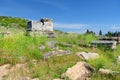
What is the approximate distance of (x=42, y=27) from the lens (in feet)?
58.9

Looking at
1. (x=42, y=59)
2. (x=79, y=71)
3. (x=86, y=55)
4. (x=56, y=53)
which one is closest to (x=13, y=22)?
(x=56, y=53)

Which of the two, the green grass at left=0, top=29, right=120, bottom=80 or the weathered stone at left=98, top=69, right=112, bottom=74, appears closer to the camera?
→ the weathered stone at left=98, top=69, right=112, bottom=74

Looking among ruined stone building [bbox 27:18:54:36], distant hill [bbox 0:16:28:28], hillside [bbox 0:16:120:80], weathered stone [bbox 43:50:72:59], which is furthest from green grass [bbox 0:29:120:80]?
distant hill [bbox 0:16:28:28]

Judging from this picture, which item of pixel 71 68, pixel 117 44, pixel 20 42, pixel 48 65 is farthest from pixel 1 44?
pixel 117 44

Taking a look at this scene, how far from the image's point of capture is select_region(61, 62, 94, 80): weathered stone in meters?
9.18

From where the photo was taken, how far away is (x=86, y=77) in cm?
927

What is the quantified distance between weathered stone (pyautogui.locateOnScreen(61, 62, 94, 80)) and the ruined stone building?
7867mm

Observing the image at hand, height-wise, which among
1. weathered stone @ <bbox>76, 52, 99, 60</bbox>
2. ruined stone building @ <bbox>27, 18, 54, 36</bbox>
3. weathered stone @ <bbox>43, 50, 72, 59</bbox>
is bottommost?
weathered stone @ <bbox>76, 52, 99, 60</bbox>

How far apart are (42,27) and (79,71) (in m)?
8.81

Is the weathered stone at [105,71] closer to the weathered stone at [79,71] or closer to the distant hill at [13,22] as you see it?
the weathered stone at [79,71]

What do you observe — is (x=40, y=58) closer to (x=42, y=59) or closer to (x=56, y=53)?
(x=42, y=59)

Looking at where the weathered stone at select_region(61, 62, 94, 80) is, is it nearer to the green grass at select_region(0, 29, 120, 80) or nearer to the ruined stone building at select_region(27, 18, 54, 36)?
the green grass at select_region(0, 29, 120, 80)

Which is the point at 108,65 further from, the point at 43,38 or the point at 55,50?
the point at 43,38

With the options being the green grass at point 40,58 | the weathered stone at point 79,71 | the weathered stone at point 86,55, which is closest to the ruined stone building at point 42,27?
the green grass at point 40,58
